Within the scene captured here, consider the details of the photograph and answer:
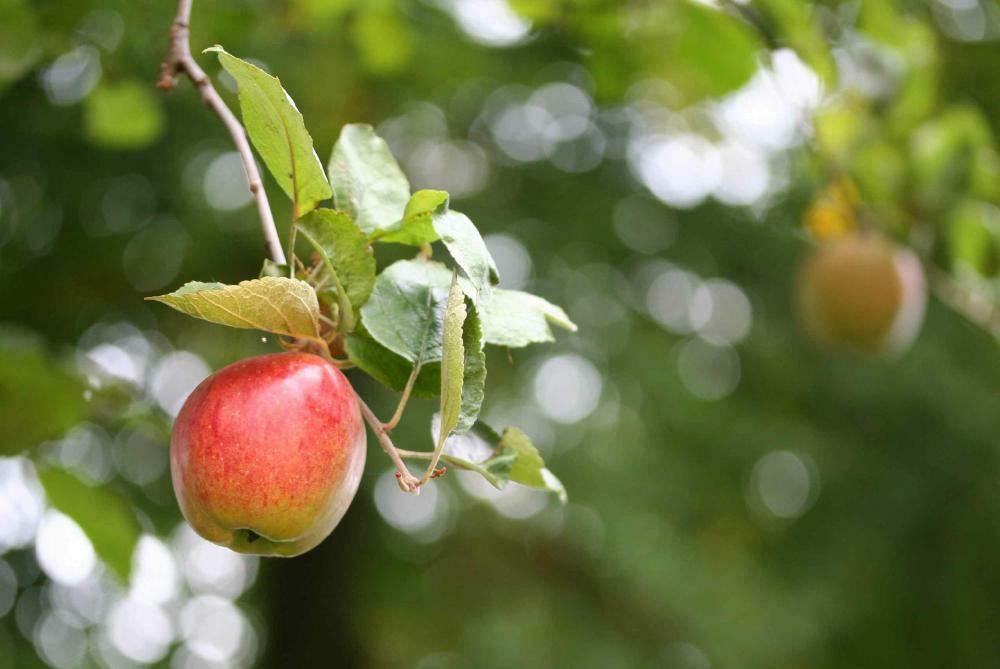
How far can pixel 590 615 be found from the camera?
15.0 ft

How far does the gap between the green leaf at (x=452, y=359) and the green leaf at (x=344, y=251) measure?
0.36 ft

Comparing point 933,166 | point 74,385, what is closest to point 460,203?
point 933,166

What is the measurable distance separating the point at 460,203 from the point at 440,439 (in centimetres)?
270

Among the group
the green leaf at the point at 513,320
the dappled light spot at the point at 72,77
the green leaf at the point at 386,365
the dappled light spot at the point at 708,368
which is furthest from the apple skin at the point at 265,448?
the dappled light spot at the point at 708,368

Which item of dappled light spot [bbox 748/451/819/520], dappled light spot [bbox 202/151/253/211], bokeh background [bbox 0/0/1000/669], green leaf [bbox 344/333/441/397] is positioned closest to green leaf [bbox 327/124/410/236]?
green leaf [bbox 344/333/441/397]

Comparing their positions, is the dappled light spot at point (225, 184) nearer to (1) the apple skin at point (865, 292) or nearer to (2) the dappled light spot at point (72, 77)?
(2) the dappled light spot at point (72, 77)

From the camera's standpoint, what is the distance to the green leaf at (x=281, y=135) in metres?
0.83

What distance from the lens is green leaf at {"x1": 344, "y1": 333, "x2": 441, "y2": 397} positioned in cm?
92

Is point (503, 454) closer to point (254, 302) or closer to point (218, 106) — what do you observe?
point (254, 302)

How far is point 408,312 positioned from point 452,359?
0.46 feet

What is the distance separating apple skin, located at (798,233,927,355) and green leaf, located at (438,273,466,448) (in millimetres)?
2356

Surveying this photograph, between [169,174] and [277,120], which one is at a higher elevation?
[277,120]

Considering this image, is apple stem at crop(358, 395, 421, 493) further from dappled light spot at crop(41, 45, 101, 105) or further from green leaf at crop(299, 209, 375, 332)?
dappled light spot at crop(41, 45, 101, 105)

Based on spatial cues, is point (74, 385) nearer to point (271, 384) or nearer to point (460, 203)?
point (271, 384)
